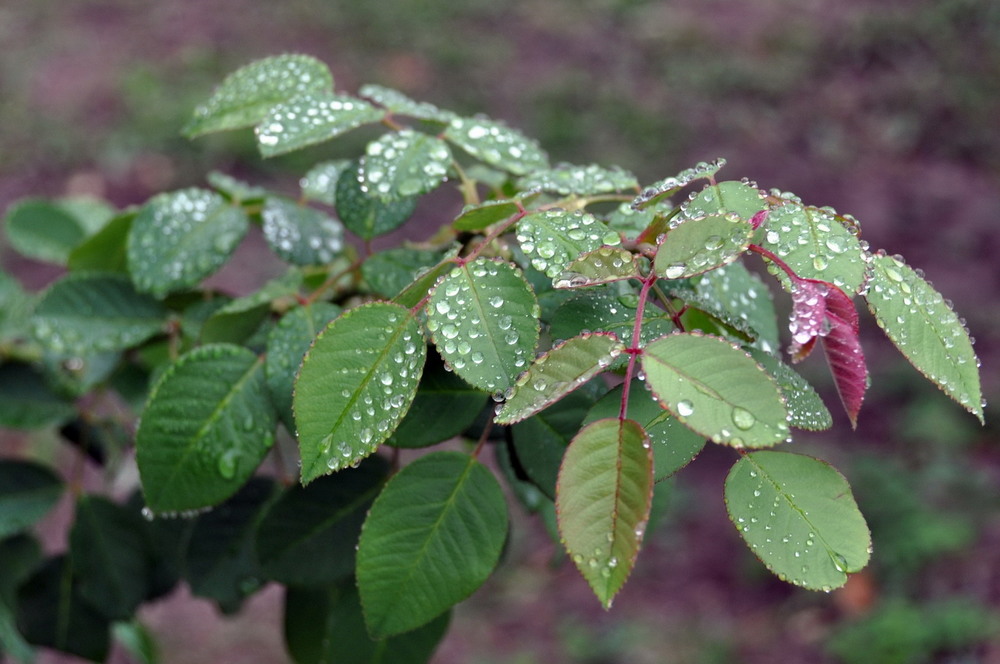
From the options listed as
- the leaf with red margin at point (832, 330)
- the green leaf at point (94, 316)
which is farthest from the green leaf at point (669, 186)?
the green leaf at point (94, 316)

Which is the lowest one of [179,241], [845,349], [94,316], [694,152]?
[694,152]

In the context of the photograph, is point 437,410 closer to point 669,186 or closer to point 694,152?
point 669,186

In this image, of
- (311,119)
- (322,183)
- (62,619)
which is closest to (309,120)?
(311,119)

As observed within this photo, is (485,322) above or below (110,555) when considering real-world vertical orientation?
above

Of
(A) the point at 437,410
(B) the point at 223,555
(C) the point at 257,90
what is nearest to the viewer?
(A) the point at 437,410

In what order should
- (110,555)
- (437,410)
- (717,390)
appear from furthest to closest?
(110,555), (437,410), (717,390)

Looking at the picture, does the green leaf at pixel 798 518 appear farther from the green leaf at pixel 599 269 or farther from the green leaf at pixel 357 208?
the green leaf at pixel 357 208
